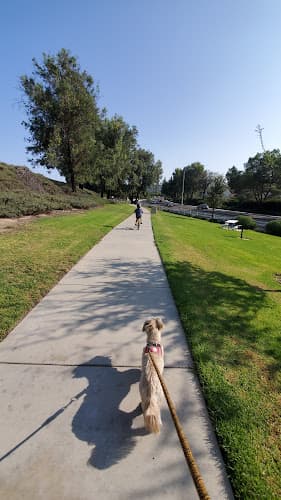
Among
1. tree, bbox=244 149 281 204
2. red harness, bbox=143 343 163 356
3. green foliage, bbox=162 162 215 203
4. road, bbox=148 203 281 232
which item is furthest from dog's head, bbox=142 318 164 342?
green foliage, bbox=162 162 215 203

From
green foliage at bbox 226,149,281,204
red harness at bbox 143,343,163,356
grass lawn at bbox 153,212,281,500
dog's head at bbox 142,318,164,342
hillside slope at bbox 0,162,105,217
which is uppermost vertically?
green foliage at bbox 226,149,281,204

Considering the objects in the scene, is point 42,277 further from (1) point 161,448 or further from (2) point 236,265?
(2) point 236,265

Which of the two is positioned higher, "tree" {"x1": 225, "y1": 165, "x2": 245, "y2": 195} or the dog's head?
"tree" {"x1": 225, "y1": 165, "x2": 245, "y2": 195}

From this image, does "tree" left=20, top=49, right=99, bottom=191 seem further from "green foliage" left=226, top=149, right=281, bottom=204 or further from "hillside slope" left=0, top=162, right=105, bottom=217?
"green foliage" left=226, top=149, right=281, bottom=204

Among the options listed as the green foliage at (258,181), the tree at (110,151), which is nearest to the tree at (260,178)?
the green foliage at (258,181)

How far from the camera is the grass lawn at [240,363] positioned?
6.23ft

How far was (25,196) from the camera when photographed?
16188 millimetres

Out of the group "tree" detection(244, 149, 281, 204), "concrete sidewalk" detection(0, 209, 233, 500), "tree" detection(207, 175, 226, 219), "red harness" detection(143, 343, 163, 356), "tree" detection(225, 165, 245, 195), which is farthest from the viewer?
"tree" detection(225, 165, 245, 195)

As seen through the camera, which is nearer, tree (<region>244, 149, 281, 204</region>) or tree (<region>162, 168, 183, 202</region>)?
tree (<region>244, 149, 281, 204</region>)

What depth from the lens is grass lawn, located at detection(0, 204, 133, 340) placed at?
4219mm

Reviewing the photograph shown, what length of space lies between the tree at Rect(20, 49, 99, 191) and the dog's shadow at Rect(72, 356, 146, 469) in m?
25.8

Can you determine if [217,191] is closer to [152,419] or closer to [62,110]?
[62,110]

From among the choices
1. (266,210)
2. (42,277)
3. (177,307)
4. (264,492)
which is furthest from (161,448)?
(266,210)

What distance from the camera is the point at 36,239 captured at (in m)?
8.95
